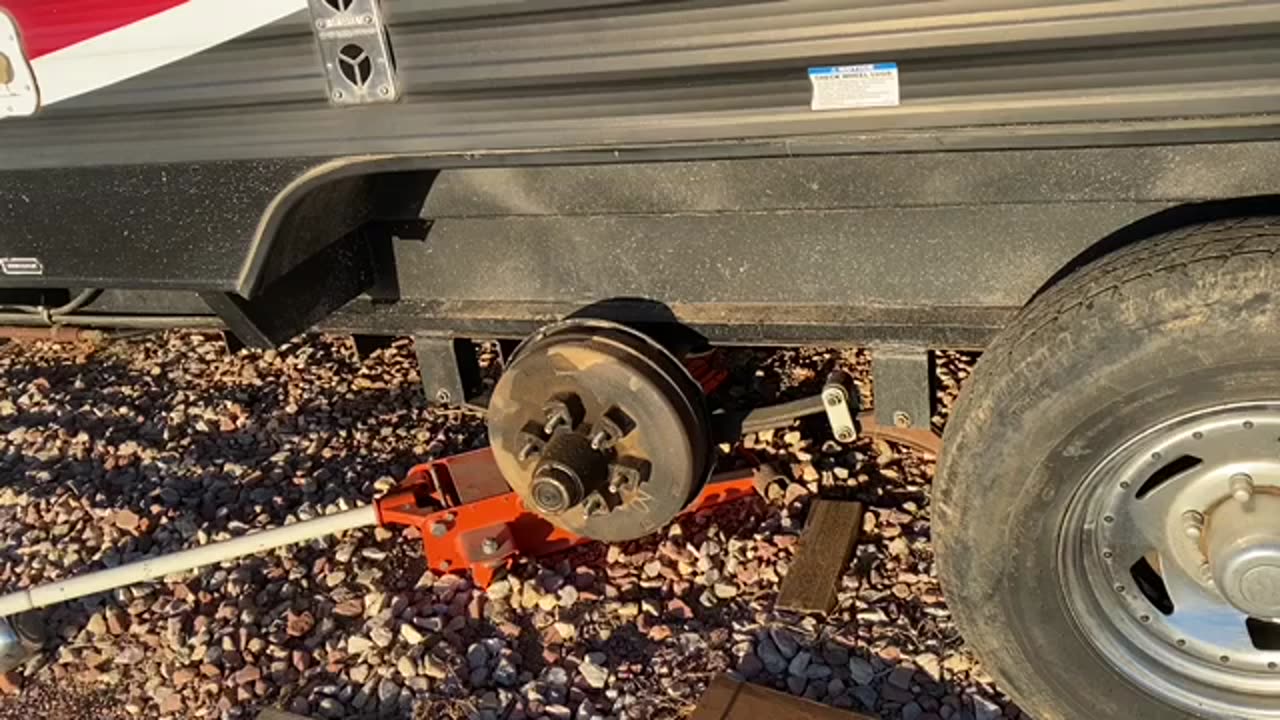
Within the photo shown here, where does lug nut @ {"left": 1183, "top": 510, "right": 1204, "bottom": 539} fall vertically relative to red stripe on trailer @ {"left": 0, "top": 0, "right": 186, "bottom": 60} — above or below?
below

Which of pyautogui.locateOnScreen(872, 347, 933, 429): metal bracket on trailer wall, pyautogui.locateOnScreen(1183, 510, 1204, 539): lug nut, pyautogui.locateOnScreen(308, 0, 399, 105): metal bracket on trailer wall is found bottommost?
pyautogui.locateOnScreen(1183, 510, 1204, 539): lug nut

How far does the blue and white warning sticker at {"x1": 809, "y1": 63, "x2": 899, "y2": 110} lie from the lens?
2.16 metres

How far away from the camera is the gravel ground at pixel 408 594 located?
9.84ft

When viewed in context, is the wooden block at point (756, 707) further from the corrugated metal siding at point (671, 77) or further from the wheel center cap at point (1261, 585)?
the corrugated metal siding at point (671, 77)

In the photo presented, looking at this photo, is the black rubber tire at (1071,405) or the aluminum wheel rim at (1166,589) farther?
the aluminum wheel rim at (1166,589)

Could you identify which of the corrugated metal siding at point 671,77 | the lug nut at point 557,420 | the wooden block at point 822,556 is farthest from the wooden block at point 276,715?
the corrugated metal siding at point 671,77

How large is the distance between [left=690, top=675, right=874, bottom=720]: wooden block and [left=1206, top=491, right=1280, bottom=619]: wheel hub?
77cm

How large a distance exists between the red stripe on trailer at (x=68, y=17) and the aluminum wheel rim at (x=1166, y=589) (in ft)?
6.32

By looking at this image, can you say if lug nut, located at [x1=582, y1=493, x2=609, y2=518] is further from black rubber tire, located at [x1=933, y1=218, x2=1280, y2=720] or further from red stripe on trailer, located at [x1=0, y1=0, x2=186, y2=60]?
red stripe on trailer, located at [x1=0, y1=0, x2=186, y2=60]

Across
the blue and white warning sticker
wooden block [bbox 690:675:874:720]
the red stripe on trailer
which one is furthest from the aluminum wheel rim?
the red stripe on trailer

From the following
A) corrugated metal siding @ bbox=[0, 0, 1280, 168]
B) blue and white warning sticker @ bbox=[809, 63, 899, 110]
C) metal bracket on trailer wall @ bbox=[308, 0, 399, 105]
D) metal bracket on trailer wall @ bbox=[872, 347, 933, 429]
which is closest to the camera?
corrugated metal siding @ bbox=[0, 0, 1280, 168]

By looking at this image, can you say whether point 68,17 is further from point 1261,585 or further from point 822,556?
point 1261,585

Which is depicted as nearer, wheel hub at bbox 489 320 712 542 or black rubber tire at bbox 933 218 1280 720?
black rubber tire at bbox 933 218 1280 720

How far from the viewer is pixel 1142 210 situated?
95.3 inches
